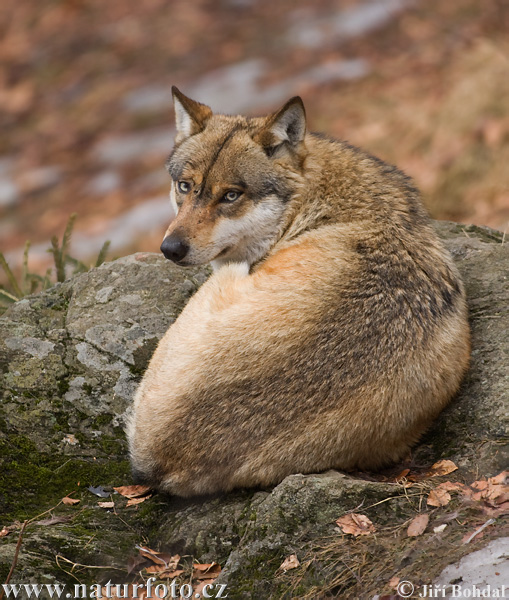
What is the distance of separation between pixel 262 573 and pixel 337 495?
0.67 meters

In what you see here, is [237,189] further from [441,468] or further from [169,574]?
[169,574]

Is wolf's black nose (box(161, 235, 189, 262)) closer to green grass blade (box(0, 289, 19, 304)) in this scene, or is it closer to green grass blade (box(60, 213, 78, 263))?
green grass blade (box(60, 213, 78, 263))

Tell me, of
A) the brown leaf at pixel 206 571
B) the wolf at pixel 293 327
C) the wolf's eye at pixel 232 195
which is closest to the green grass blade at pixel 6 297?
the wolf at pixel 293 327

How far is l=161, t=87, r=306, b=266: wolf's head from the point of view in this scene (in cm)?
583

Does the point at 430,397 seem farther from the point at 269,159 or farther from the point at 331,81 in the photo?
the point at 331,81

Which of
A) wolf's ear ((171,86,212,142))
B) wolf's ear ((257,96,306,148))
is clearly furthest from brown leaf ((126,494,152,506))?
wolf's ear ((171,86,212,142))

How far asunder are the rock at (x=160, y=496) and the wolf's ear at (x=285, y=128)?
5.80ft

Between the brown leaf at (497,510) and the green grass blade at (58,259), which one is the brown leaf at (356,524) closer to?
the brown leaf at (497,510)

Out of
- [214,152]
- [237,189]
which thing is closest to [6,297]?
[214,152]

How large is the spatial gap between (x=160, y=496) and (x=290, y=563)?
1397 mm

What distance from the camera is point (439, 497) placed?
442 centimetres

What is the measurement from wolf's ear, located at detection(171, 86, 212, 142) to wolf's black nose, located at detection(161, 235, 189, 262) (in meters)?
1.34

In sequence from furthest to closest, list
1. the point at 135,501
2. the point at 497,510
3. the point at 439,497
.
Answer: the point at 135,501 → the point at 439,497 → the point at 497,510

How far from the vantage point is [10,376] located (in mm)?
5961
